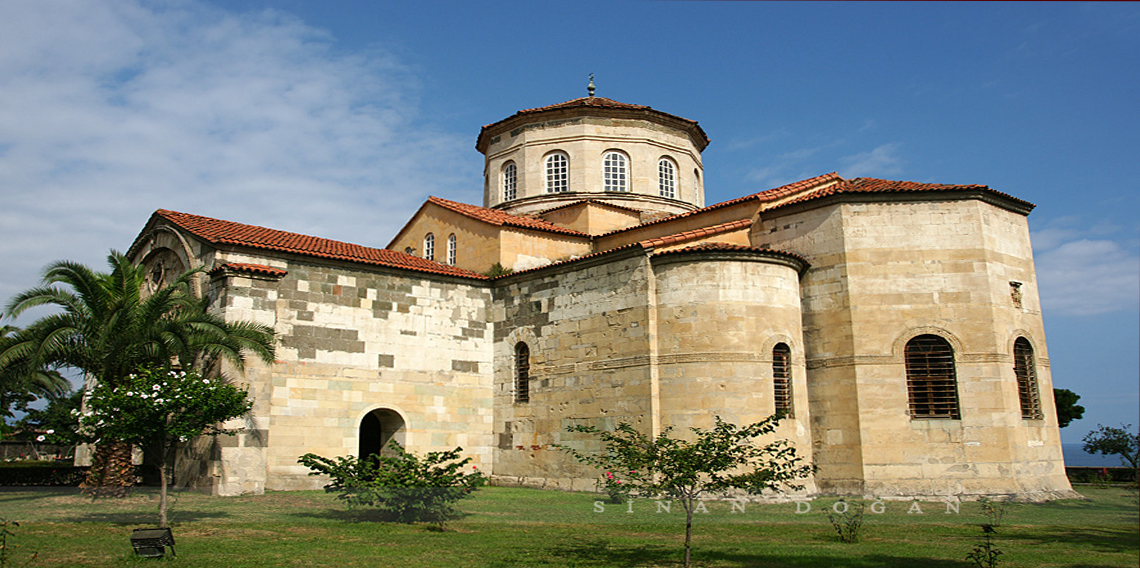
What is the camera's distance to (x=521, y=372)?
20.7 m

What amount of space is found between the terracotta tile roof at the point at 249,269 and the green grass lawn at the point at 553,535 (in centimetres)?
472

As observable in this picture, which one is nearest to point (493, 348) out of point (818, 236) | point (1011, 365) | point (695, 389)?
point (695, 389)

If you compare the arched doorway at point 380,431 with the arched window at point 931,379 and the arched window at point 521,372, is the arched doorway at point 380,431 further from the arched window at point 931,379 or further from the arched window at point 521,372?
the arched window at point 931,379

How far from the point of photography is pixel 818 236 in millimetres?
18203

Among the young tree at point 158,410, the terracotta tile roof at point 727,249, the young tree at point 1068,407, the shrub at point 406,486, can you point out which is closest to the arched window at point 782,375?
the terracotta tile roof at point 727,249

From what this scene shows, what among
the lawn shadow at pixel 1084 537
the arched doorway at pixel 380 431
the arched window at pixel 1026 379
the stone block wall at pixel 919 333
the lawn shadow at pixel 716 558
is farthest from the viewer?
the arched doorway at pixel 380 431

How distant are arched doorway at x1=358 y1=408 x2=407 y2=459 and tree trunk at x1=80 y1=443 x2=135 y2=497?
204 inches

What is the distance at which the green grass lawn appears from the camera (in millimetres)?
9062

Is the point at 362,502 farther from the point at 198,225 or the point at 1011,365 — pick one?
the point at 1011,365

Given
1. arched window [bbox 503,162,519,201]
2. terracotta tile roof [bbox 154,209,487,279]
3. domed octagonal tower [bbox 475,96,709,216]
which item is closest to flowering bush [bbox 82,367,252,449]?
terracotta tile roof [bbox 154,209,487,279]

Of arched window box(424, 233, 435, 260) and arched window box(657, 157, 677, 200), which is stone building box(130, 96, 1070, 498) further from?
arched window box(657, 157, 677, 200)

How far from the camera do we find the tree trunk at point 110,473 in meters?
15.0

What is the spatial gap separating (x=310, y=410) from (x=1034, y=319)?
1652 cm

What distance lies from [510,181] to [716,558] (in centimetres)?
1908
